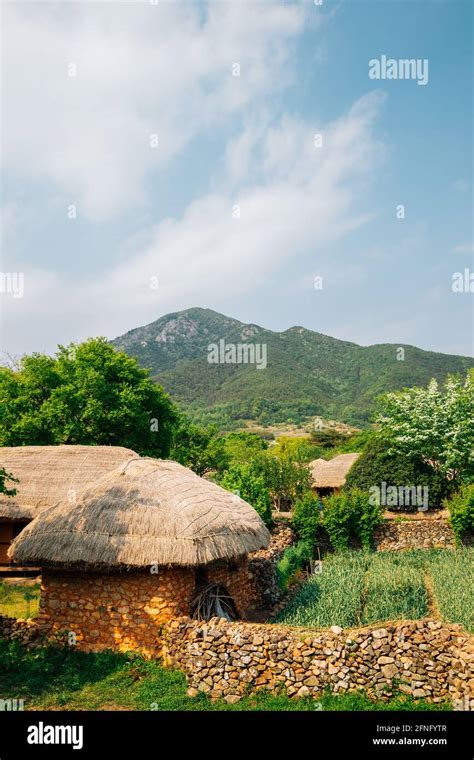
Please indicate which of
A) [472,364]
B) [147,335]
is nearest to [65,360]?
[472,364]

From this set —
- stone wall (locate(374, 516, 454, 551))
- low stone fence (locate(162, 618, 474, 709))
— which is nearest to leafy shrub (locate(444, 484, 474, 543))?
stone wall (locate(374, 516, 454, 551))

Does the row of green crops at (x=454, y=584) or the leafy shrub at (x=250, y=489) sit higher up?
the leafy shrub at (x=250, y=489)

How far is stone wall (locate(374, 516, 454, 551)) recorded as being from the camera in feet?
65.0

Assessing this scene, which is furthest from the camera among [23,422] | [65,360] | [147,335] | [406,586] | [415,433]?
[147,335]

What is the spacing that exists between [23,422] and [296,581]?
419 inches

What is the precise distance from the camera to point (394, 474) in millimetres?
22562

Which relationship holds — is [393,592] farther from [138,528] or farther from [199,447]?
[199,447]

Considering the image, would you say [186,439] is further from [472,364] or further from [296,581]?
[472,364]

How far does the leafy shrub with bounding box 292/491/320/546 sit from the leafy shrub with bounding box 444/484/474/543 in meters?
4.78

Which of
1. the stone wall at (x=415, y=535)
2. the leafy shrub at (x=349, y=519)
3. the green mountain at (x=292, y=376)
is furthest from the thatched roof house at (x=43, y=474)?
the green mountain at (x=292, y=376)

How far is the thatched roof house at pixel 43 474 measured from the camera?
13656 mm

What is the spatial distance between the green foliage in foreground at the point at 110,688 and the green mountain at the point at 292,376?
2304 inches

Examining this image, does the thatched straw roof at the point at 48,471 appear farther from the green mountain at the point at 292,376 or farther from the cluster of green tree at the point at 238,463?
the green mountain at the point at 292,376
